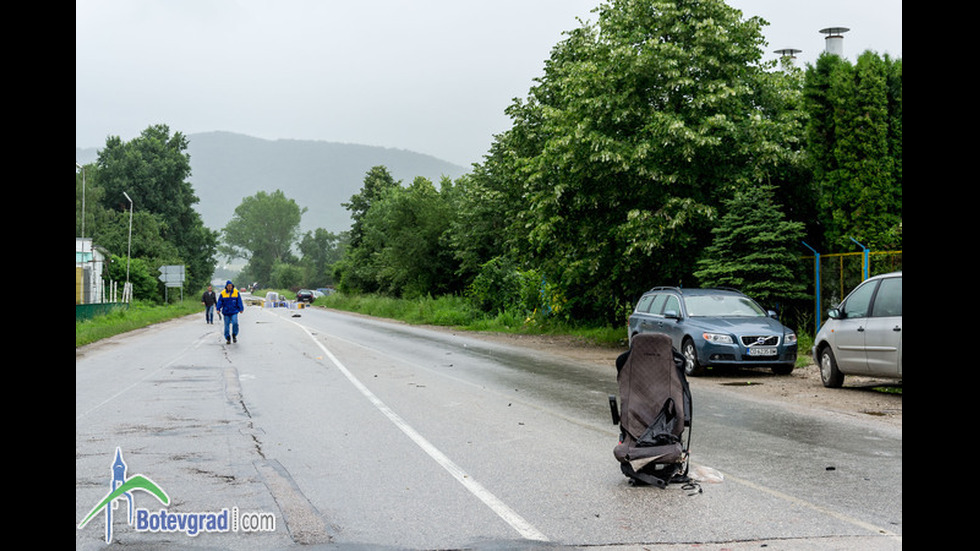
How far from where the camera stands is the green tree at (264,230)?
7421 inches

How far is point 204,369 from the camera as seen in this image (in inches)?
674

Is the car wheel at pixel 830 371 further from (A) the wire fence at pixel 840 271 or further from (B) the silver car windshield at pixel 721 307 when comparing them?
(A) the wire fence at pixel 840 271

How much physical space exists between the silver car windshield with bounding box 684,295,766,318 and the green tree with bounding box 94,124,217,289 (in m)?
87.2

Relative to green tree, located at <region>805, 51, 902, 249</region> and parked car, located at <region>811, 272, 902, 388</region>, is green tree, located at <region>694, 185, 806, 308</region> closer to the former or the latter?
green tree, located at <region>805, 51, 902, 249</region>

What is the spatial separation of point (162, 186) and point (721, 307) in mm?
94145

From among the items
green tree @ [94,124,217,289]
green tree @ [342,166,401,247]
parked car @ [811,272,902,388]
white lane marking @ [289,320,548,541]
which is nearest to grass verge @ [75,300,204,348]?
white lane marking @ [289,320,548,541]

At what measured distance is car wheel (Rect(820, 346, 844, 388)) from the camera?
13.8m

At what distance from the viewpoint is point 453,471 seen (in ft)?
24.1

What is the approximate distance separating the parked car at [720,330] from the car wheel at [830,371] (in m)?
1.50
